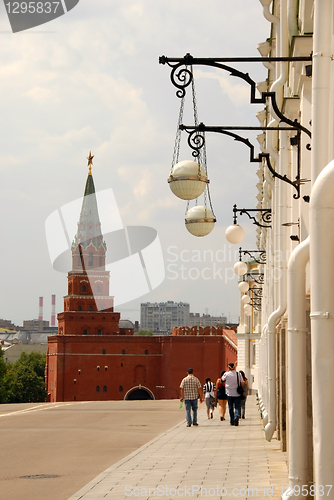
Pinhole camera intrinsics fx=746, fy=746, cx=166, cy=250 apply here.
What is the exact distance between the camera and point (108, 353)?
80812 mm

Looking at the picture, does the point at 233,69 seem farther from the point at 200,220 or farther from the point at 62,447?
the point at 62,447

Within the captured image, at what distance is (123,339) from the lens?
81688mm

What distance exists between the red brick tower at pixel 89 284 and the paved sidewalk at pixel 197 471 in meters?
73.0

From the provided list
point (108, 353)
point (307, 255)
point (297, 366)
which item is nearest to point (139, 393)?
point (108, 353)

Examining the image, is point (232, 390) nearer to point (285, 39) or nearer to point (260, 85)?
point (260, 85)

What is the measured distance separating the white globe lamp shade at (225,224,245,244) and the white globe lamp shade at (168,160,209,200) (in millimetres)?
3827

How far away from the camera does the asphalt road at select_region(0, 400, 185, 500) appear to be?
8047mm

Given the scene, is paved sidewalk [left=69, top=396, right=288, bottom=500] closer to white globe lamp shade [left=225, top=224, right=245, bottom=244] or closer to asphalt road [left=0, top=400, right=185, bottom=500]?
asphalt road [left=0, top=400, right=185, bottom=500]

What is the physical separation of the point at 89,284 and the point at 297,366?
8271 centimetres

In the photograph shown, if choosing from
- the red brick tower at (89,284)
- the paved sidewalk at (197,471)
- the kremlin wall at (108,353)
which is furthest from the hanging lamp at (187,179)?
the red brick tower at (89,284)

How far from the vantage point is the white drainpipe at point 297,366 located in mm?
6461

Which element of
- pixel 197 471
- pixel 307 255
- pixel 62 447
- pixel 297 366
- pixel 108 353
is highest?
pixel 307 255

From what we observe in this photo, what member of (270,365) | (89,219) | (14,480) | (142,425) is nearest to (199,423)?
(142,425)

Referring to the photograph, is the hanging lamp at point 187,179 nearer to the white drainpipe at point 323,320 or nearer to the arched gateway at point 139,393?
the white drainpipe at point 323,320
